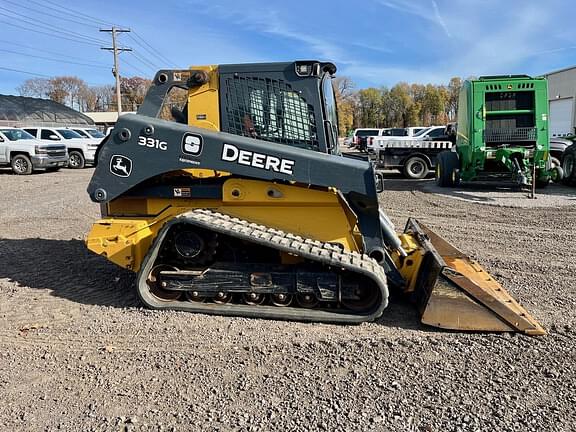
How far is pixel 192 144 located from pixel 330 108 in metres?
1.47

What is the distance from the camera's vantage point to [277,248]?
A: 3.81 meters

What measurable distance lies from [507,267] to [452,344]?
242cm

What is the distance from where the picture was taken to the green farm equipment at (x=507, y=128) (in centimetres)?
1152

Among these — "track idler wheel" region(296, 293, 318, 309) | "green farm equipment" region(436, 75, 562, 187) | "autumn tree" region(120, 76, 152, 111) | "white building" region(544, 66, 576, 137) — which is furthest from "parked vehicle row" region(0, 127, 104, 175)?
"autumn tree" region(120, 76, 152, 111)

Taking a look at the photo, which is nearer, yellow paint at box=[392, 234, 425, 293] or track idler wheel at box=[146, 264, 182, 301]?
track idler wheel at box=[146, 264, 182, 301]

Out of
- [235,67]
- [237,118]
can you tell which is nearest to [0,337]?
[237,118]

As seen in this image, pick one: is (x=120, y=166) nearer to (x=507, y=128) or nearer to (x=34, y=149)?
(x=507, y=128)

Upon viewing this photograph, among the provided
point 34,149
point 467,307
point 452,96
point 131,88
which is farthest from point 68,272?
point 452,96

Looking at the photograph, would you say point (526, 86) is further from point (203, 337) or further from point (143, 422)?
point (143, 422)

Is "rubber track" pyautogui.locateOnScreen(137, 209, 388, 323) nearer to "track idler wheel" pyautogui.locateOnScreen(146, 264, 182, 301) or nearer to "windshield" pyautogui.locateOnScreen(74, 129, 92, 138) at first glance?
"track idler wheel" pyautogui.locateOnScreen(146, 264, 182, 301)

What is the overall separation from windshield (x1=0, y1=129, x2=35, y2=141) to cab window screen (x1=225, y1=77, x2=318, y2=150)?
16745mm

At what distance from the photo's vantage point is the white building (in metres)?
33.3

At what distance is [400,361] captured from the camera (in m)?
3.31

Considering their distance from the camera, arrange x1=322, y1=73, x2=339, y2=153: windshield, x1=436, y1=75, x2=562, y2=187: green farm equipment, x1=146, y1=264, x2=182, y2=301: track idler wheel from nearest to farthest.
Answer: x1=146, y1=264, x2=182, y2=301: track idler wheel, x1=322, y1=73, x2=339, y2=153: windshield, x1=436, y1=75, x2=562, y2=187: green farm equipment
